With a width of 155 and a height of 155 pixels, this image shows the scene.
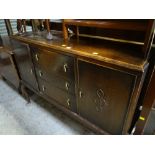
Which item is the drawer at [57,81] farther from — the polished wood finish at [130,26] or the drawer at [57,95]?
the polished wood finish at [130,26]

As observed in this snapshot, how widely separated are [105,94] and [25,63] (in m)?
1.11

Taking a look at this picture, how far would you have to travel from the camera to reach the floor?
158 centimetres

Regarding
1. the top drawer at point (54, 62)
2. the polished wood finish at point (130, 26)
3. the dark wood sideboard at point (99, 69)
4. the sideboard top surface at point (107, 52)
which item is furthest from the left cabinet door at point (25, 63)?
the polished wood finish at point (130, 26)

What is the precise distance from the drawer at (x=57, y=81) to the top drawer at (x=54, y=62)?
5 centimetres

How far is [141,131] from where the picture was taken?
3.74 feet

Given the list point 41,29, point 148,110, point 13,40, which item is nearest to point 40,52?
point 13,40

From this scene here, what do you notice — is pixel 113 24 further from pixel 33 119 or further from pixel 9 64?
pixel 9 64

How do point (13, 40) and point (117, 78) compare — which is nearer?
point (117, 78)

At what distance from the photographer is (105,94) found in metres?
0.98

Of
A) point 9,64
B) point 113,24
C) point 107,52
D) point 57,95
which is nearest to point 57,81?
point 57,95

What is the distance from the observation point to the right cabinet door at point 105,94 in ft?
2.82
